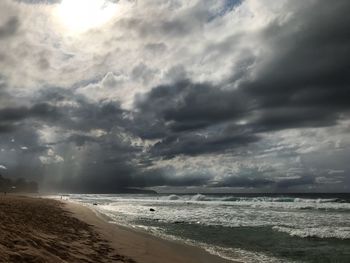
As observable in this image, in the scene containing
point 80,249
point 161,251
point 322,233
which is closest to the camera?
point 80,249

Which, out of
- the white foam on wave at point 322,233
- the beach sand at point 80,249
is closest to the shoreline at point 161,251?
the beach sand at point 80,249

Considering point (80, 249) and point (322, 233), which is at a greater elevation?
point (80, 249)

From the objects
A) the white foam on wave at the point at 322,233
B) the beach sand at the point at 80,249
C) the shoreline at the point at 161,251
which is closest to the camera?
the beach sand at the point at 80,249

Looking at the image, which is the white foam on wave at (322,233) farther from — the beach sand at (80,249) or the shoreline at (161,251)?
the beach sand at (80,249)

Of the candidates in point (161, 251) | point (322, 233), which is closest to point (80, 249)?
point (161, 251)

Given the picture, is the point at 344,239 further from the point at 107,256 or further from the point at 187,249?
Answer: the point at 107,256

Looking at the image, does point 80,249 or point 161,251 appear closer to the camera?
point 80,249

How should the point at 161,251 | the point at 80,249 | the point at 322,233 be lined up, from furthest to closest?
the point at 322,233, the point at 161,251, the point at 80,249

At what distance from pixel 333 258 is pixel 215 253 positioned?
14.0 feet

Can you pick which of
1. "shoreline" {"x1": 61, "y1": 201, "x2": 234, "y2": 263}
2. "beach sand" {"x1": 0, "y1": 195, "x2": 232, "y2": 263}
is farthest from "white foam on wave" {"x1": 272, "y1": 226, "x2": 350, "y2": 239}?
"beach sand" {"x1": 0, "y1": 195, "x2": 232, "y2": 263}

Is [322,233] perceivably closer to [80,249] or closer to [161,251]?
[161,251]

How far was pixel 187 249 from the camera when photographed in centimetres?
1510

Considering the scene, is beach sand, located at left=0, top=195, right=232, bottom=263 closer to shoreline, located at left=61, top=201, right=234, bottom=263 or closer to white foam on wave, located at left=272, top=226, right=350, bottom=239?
shoreline, located at left=61, top=201, right=234, bottom=263

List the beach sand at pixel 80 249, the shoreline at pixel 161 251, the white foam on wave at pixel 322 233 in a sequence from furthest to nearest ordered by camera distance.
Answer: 1. the white foam on wave at pixel 322 233
2. the shoreline at pixel 161 251
3. the beach sand at pixel 80 249
